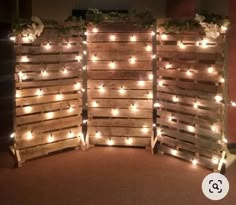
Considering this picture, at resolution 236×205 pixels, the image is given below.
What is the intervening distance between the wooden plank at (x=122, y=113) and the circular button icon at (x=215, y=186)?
4.58 ft

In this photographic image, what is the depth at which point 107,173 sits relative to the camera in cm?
491

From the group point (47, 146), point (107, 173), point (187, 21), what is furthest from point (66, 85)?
point (187, 21)

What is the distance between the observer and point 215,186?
178 inches

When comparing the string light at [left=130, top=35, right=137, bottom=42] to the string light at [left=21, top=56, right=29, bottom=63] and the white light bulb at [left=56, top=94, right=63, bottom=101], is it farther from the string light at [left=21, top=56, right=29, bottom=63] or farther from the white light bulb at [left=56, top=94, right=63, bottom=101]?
the string light at [left=21, top=56, right=29, bottom=63]

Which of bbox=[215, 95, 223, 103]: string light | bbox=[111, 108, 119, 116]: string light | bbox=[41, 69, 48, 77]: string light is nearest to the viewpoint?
bbox=[215, 95, 223, 103]: string light

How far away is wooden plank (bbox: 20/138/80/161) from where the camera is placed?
5305 mm

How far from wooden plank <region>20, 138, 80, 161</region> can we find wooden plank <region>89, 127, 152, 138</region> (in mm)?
321

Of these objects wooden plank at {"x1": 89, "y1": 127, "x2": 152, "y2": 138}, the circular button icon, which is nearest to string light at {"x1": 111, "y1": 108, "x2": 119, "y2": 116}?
wooden plank at {"x1": 89, "y1": 127, "x2": 152, "y2": 138}

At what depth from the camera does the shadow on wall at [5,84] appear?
19.7ft

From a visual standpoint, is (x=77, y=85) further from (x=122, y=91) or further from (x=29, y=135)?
(x=29, y=135)

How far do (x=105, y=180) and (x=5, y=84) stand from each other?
2428 millimetres

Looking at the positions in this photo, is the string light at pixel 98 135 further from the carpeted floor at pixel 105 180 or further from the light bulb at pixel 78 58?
the light bulb at pixel 78 58

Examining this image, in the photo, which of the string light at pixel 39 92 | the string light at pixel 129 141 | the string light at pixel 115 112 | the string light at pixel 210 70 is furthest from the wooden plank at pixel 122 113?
the string light at pixel 210 70

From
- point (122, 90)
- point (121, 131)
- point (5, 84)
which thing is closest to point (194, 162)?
point (121, 131)
